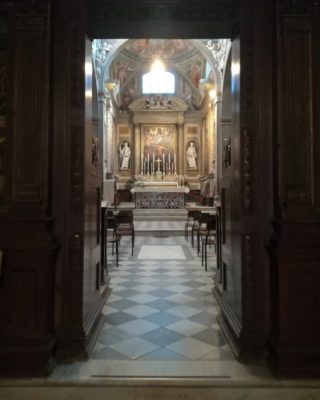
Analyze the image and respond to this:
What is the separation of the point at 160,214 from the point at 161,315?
1158cm

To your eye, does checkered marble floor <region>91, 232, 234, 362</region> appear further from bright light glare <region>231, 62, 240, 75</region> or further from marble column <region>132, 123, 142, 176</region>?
marble column <region>132, 123, 142, 176</region>

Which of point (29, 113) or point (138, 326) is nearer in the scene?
point (29, 113)

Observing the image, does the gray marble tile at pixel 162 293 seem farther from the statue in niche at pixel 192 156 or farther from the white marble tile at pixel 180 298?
the statue in niche at pixel 192 156

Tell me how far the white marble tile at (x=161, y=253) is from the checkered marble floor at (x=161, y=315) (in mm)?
504

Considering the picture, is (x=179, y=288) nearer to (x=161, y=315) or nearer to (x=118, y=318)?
(x=161, y=315)

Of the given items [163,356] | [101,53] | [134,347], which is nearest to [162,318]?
[134,347]

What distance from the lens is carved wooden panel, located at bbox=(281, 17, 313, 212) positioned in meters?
2.92

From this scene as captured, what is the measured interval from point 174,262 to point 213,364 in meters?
4.52

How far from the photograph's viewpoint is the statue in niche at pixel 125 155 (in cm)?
2139

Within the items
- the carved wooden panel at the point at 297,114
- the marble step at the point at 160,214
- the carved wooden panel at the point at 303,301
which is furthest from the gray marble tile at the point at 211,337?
the marble step at the point at 160,214

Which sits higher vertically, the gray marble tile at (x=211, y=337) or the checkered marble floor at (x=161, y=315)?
the checkered marble floor at (x=161, y=315)

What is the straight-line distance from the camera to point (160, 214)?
15750mm

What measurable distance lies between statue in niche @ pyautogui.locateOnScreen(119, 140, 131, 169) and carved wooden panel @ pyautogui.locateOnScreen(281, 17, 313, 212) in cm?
1869

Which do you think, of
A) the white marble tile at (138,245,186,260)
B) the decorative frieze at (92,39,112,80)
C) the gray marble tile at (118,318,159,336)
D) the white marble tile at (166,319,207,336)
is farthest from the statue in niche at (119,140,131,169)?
the white marble tile at (166,319,207,336)
